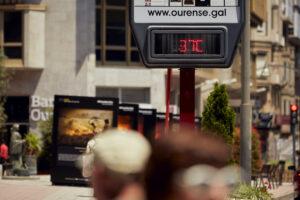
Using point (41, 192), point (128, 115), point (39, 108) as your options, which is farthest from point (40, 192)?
point (39, 108)

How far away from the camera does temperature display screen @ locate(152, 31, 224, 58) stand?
1697 cm

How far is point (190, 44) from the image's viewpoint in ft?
55.7

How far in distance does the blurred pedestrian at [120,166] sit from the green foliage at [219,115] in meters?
Result: 24.5

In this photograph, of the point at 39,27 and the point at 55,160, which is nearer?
the point at 55,160

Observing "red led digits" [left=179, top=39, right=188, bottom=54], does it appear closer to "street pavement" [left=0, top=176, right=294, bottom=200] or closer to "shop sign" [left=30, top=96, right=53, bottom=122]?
"street pavement" [left=0, top=176, right=294, bottom=200]

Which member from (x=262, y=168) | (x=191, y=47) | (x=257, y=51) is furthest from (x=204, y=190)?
(x=257, y=51)

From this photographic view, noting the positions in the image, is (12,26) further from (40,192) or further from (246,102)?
(246,102)

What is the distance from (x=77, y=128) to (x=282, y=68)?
2099 inches

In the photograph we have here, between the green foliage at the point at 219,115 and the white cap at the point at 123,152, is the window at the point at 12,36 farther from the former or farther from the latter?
the white cap at the point at 123,152

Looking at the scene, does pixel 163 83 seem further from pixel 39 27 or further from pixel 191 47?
pixel 191 47

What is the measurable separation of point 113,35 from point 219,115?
2137 cm

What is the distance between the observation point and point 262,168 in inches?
1528

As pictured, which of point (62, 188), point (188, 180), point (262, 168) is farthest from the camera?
point (262, 168)

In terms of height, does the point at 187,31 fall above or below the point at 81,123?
above
